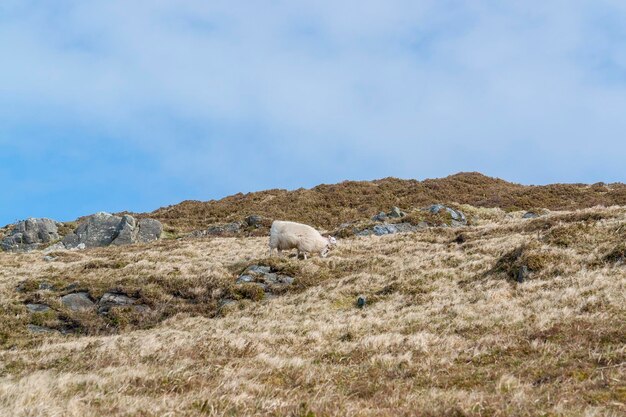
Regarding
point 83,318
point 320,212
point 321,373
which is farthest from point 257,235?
point 321,373

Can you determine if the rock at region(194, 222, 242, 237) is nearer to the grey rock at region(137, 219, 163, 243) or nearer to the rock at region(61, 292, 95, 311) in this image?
the grey rock at region(137, 219, 163, 243)

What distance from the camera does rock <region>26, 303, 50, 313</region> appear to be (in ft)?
65.3

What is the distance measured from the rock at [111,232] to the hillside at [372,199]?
11.6 ft

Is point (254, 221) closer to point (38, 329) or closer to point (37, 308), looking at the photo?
point (37, 308)

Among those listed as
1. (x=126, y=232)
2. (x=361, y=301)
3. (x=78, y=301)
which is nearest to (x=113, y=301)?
(x=78, y=301)

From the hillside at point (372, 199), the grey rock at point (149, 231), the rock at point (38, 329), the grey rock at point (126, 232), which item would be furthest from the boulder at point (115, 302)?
the hillside at point (372, 199)

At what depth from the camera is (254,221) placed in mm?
46906

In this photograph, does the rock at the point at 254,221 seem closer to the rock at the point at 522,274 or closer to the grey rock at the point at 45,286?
the grey rock at the point at 45,286

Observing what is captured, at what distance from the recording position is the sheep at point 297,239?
26375mm

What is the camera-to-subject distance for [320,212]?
5159cm

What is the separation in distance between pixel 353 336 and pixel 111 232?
3779 cm

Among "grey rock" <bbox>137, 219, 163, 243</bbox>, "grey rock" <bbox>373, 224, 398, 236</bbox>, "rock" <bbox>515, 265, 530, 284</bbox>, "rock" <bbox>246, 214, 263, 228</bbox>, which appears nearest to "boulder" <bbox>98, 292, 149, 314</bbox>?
"rock" <bbox>515, 265, 530, 284</bbox>

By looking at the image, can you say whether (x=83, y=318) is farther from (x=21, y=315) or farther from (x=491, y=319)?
(x=491, y=319)

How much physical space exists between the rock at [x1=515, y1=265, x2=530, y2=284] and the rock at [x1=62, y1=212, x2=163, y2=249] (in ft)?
113
